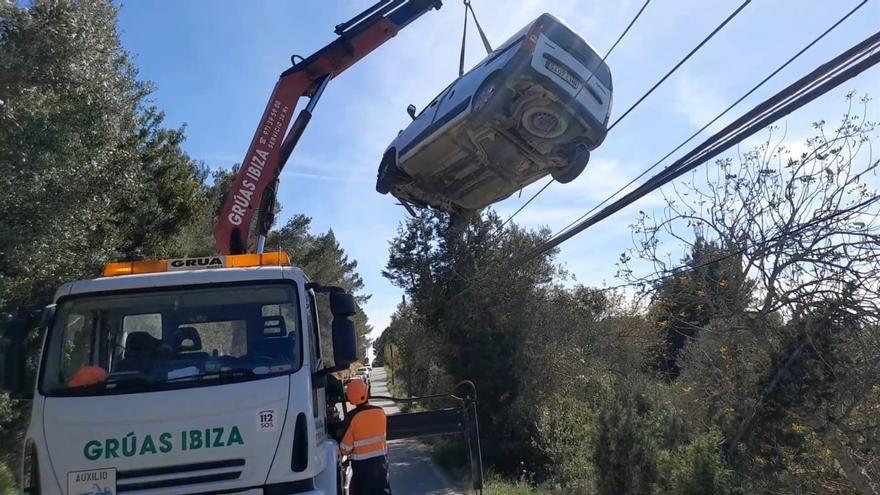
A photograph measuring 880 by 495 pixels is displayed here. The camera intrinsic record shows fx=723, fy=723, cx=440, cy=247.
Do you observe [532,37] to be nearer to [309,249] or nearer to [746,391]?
[746,391]

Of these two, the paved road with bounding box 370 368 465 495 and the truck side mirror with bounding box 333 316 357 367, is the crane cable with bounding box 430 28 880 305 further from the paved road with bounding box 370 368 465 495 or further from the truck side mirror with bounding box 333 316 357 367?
the paved road with bounding box 370 368 465 495

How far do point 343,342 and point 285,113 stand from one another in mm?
5271

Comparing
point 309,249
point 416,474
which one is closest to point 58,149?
point 416,474

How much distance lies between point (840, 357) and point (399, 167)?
6.93m

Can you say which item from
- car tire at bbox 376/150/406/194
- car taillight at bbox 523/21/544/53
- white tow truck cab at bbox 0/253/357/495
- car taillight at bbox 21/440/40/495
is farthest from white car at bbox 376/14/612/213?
car taillight at bbox 21/440/40/495

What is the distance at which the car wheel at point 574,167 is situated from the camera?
10039 millimetres

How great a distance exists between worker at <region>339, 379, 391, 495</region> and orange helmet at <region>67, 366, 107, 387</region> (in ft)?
6.68

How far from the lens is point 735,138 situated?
6.26m

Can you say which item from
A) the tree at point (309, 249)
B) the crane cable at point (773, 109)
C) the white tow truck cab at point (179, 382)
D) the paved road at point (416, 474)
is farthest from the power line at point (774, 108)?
the tree at point (309, 249)

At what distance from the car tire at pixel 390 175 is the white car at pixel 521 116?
1.51ft

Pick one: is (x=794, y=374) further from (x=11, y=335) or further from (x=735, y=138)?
(x=11, y=335)

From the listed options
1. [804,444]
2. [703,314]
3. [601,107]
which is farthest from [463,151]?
[804,444]

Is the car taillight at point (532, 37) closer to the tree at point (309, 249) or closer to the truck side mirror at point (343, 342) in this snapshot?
the truck side mirror at point (343, 342)

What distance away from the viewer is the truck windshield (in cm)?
504
